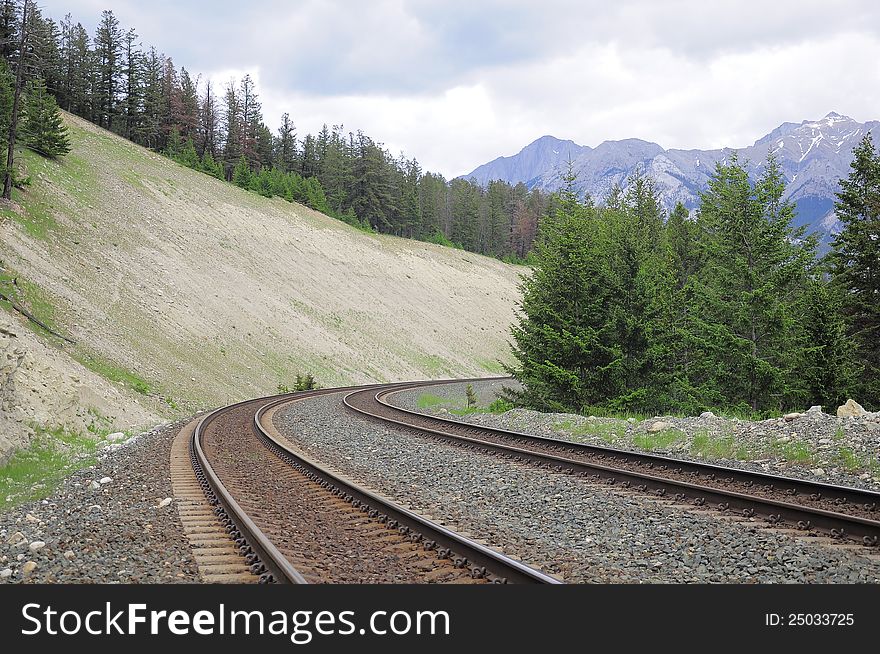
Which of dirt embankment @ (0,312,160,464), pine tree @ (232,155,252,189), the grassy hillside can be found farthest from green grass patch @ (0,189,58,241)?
pine tree @ (232,155,252,189)

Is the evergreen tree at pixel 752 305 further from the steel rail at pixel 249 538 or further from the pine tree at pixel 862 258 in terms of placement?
the steel rail at pixel 249 538

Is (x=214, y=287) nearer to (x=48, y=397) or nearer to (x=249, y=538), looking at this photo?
(x=48, y=397)

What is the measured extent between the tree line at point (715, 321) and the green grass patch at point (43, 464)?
507 inches

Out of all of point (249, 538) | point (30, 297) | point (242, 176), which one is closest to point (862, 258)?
point (249, 538)

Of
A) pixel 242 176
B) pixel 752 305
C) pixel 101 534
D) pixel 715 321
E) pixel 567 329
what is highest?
pixel 242 176

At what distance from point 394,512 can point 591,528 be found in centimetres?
230

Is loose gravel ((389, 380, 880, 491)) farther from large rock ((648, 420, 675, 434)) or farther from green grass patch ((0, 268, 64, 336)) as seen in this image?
green grass patch ((0, 268, 64, 336))

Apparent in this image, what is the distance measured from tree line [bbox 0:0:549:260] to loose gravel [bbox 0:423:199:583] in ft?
186

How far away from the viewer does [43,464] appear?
1182cm

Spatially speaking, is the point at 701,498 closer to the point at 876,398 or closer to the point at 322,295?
the point at 876,398

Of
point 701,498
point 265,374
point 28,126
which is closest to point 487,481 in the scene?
point 701,498

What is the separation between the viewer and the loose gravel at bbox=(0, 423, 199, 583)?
5.88 meters

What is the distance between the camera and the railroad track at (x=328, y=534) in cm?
557

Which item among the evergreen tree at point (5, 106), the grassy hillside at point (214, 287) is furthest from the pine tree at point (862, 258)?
the evergreen tree at point (5, 106)
